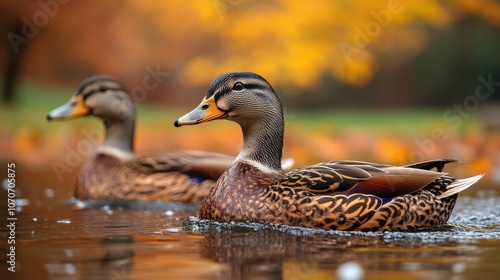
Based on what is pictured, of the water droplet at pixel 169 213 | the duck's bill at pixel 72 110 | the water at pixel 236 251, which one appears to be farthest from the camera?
the duck's bill at pixel 72 110

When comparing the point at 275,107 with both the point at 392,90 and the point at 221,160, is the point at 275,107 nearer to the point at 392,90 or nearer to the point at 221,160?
the point at 221,160

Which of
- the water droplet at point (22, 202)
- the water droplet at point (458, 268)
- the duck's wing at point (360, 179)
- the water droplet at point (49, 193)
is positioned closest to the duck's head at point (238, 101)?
the duck's wing at point (360, 179)

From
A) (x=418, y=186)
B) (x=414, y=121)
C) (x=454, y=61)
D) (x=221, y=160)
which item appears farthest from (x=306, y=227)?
(x=454, y=61)

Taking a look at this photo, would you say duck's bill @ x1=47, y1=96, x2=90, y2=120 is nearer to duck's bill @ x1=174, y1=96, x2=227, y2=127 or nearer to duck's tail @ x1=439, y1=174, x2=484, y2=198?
duck's bill @ x1=174, y1=96, x2=227, y2=127

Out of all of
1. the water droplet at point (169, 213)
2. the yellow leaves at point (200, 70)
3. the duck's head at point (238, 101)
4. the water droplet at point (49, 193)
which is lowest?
the water droplet at point (169, 213)

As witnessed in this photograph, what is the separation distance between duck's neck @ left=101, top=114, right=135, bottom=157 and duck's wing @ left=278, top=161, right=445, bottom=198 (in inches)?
143

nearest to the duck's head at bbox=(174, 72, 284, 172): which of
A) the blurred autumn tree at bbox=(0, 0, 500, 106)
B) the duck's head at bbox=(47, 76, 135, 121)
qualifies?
the duck's head at bbox=(47, 76, 135, 121)

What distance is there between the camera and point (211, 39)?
21156 mm

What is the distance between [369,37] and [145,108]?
16.1 ft

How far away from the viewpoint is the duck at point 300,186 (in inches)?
275

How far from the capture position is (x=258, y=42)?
20375 millimetres

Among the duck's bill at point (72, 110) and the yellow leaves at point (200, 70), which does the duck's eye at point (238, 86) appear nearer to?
the duck's bill at point (72, 110)

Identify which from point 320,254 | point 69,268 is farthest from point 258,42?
point 69,268

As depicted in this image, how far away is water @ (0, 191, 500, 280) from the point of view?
5305mm
